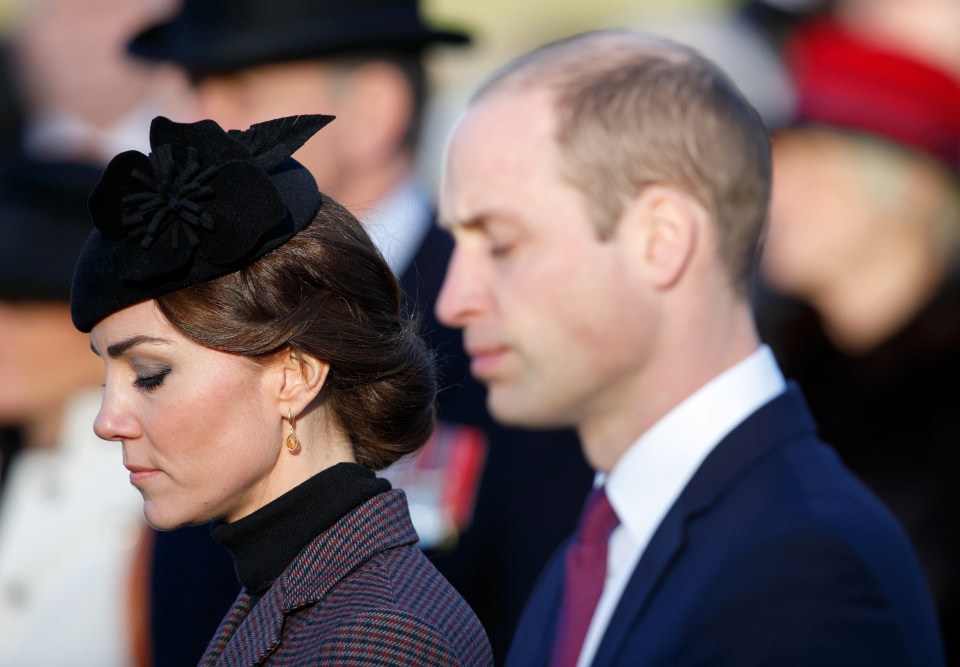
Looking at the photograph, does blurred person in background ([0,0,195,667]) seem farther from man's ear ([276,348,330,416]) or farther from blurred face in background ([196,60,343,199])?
man's ear ([276,348,330,416])

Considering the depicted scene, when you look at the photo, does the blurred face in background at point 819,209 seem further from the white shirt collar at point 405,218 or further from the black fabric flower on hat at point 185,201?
the black fabric flower on hat at point 185,201

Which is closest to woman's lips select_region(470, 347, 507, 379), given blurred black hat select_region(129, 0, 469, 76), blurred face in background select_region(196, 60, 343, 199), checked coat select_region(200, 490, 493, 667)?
Result: checked coat select_region(200, 490, 493, 667)

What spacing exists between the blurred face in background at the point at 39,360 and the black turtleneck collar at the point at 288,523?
2.58 metres

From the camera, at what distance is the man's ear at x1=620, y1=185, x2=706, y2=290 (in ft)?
8.20

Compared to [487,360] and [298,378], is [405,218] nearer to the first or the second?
[487,360]

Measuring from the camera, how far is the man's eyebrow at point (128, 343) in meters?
1.95

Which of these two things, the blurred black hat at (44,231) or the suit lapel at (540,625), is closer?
the suit lapel at (540,625)

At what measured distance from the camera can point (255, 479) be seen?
78.7 inches

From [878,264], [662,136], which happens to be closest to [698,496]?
[662,136]

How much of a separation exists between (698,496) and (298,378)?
2.43 feet

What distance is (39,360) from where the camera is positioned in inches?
175

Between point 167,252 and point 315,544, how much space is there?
0.46 metres

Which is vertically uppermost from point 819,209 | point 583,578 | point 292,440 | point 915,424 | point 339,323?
point 339,323

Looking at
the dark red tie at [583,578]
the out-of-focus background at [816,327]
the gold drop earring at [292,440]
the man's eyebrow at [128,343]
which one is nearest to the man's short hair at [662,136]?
the dark red tie at [583,578]
